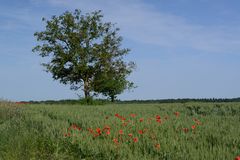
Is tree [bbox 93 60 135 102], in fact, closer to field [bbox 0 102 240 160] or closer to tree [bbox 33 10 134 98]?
tree [bbox 33 10 134 98]

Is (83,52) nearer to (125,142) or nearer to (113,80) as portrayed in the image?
(113,80)

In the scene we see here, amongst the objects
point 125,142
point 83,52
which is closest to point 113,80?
point 83,52

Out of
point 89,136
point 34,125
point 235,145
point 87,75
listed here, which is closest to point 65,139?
point 89,136

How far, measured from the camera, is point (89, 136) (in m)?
9.58

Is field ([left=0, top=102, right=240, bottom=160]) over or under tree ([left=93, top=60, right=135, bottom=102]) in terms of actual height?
under

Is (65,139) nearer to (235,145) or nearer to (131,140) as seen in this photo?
(131,140)

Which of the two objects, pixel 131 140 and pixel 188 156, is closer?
pixel 188 156

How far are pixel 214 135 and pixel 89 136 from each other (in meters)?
3.18

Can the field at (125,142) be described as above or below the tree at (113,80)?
below

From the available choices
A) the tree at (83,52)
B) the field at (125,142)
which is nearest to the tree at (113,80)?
the tree at (83,52)

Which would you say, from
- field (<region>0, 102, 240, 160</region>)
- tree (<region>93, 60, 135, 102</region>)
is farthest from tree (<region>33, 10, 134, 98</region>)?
field (<region>0, 102, 240, 160</region>)

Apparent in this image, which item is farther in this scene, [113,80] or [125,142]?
[113,80]

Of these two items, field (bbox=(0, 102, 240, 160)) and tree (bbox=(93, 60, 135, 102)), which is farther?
tree (bbox=(93, 60, 135, 102))

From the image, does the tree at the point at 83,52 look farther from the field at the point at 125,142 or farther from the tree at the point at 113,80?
the field at the point at 125,142
